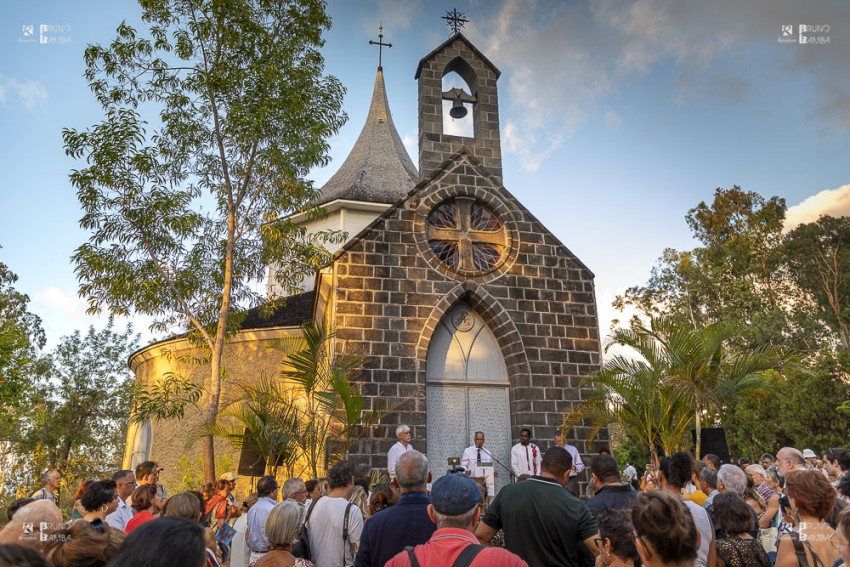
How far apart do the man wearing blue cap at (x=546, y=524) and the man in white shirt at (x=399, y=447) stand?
556 cm

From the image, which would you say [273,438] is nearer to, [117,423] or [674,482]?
[674,482]

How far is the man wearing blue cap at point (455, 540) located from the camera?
280 centimetres

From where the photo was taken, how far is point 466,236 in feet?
40.9

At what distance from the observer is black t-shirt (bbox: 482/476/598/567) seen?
387cm

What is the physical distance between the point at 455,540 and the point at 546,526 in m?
1.18

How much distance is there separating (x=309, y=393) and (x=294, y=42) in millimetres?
7578

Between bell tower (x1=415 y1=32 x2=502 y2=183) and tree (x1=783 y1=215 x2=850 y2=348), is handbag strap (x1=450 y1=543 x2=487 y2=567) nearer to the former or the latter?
bell tower (x1=415 y1=32 x2=502 y2=183)

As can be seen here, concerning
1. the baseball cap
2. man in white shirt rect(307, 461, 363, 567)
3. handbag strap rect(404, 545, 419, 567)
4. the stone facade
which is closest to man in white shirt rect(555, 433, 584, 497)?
the stone facade

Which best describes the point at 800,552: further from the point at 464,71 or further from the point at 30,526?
the point at 464,71

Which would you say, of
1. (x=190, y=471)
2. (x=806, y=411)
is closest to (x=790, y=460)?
(x=190, y=471)

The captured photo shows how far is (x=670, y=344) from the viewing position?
1025cm

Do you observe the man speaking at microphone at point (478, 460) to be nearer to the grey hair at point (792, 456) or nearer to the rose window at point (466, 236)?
the rose window at point (466, 236)

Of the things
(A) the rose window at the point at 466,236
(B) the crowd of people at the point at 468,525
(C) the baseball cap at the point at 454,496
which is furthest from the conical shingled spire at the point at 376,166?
(C) the baseball cap at the point at 454,496

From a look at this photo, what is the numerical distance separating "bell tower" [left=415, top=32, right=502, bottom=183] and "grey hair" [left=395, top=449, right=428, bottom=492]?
31.2 ft
